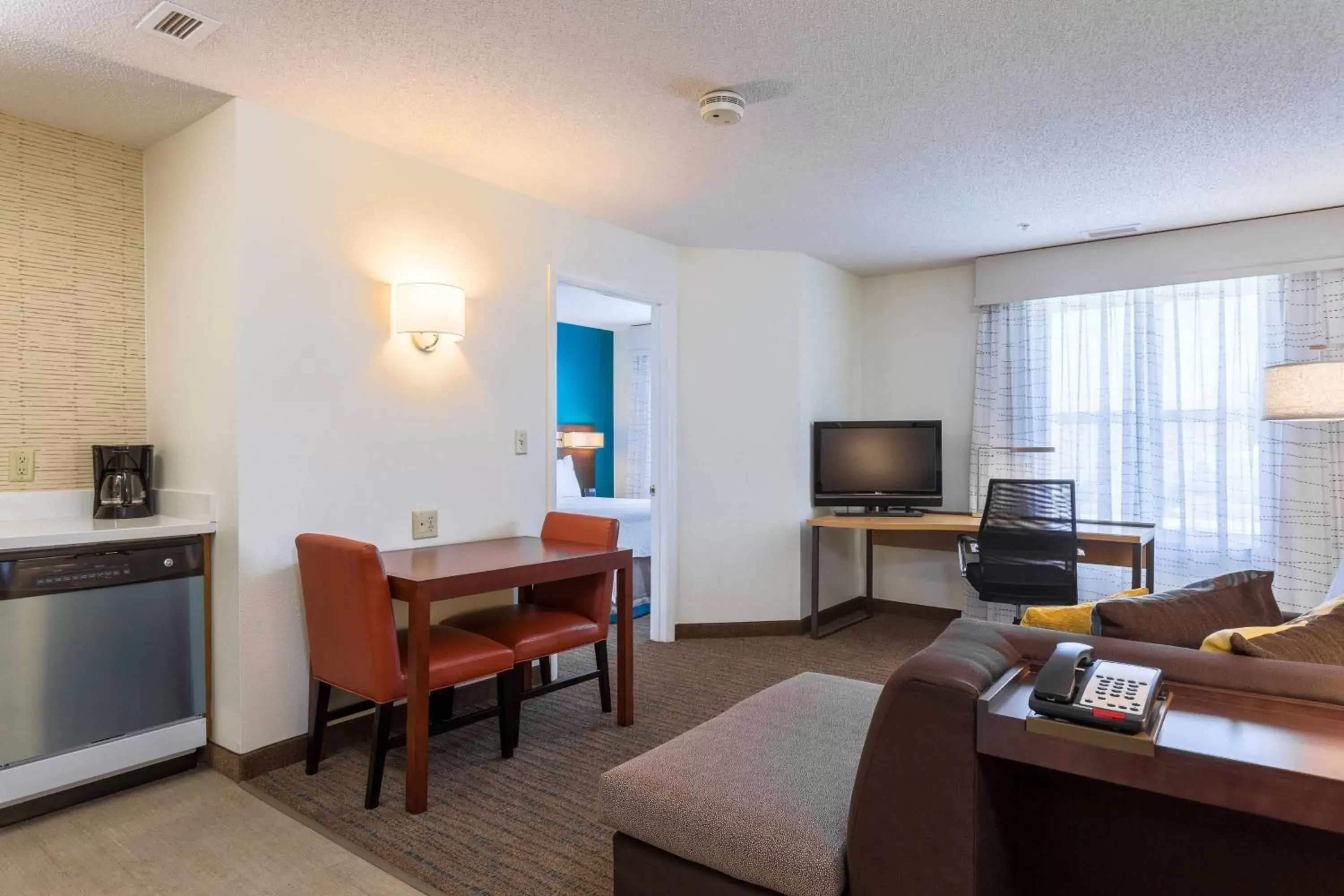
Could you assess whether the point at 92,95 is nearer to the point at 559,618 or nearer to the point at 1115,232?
the point at 559,618

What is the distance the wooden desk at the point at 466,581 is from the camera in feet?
7.84

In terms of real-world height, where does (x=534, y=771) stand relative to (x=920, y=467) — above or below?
below

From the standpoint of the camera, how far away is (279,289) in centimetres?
273

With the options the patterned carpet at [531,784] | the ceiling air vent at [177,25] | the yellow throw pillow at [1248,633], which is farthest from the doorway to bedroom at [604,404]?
the yellow throw pillow at [1248,633]

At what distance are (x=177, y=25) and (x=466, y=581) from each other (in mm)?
1843

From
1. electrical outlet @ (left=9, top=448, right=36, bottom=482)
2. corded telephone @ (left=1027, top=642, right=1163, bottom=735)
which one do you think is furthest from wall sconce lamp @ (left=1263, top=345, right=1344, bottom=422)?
electrical outlet @ (left=9, top=448, right=36, bottom=482)

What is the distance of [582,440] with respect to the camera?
7.70 metres

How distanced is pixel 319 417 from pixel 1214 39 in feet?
10.5

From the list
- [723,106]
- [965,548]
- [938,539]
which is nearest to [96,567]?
[723,106]

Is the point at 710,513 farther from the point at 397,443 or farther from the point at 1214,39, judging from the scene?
the point at 1214,39

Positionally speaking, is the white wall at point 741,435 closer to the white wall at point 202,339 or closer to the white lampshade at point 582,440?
the white wall at point 202,339

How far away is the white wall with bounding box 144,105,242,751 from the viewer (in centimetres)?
264

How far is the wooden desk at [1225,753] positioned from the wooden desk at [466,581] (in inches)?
67.4

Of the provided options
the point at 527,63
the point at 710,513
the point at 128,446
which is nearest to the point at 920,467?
the point at 710,513
